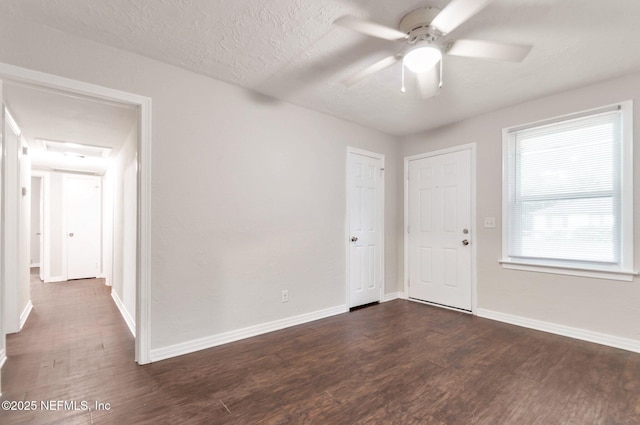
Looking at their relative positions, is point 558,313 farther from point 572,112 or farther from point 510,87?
point 510,87

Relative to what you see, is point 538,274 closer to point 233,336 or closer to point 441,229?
point 441,229

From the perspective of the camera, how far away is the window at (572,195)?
2783 mm

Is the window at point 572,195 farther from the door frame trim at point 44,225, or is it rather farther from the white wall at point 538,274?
the door frame trim at point 44,225

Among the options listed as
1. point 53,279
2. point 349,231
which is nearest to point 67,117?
point 349,231

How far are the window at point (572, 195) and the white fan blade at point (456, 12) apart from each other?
232 centimetres

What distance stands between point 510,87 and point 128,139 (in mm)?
4447

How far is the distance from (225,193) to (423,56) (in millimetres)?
2043

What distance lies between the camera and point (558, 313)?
3090 mm

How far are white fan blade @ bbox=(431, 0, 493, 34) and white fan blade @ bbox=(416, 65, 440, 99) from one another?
38 centimetres

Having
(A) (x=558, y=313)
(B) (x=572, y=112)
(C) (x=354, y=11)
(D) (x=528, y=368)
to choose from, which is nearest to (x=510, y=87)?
(B) (x=572, y=112)

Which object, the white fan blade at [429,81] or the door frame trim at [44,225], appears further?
the door frame trim at [44,225]

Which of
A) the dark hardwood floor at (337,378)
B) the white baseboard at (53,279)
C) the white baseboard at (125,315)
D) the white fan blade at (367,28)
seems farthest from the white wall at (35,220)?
the white fan blade at (367,28)

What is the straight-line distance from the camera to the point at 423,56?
1.92 m

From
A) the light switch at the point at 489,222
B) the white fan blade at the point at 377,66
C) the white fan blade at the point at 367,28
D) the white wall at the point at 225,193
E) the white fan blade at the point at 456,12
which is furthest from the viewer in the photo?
the light switch at the point at 489,222
